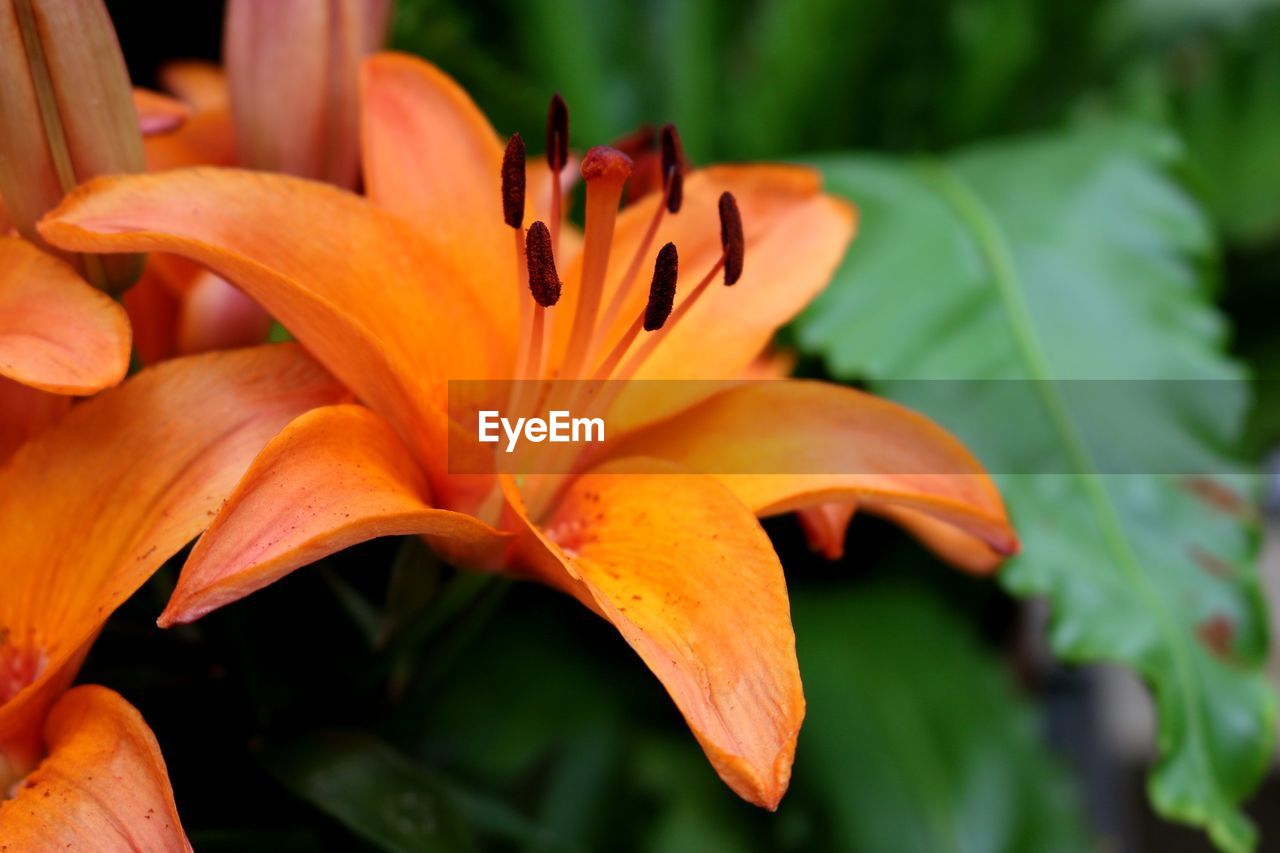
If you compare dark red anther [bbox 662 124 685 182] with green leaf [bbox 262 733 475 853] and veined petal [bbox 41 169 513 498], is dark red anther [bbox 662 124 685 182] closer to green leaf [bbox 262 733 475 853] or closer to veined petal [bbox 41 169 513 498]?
veined petal [bbox 41 169 513 498]

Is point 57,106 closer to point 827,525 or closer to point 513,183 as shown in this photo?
point 513,183

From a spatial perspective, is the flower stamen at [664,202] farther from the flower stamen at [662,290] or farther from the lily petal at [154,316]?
the lily petal at [154,316]

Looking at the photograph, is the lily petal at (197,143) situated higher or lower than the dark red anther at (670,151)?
lower

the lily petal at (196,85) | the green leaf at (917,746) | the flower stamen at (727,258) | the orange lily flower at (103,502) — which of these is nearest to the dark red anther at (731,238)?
the flower stamen at (727,258)

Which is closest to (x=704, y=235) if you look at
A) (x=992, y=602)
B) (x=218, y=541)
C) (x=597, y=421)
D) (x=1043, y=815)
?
(x=597, y=421)

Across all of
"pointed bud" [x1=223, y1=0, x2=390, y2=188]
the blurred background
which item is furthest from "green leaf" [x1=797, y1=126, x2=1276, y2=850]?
"pointed bud" [x1=223, y1=0, x2=390, y2=188]

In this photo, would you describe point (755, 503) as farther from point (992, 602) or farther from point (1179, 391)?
point (992, 602)
